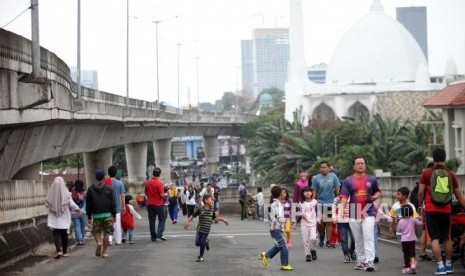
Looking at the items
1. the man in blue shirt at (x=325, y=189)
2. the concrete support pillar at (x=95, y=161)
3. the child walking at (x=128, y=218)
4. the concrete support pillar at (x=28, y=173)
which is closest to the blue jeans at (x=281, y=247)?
the man in blue shirt at (x=325, y=189)

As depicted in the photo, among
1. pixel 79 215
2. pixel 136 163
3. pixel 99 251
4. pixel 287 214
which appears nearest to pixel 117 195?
pixel 79 215

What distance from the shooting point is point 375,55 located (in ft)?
438

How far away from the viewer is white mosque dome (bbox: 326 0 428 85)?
5221 inches

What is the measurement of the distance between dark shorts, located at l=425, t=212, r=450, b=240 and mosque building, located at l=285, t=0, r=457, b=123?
320ft

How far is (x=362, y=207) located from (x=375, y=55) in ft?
391

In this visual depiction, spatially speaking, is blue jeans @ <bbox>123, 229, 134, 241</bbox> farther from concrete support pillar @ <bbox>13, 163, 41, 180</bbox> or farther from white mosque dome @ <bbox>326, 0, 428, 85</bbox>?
white mosque dome @ <bbox>326, 0, 428, 85</bbox>

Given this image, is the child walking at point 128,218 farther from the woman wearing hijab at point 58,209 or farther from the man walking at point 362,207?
the man walking at point 362,207

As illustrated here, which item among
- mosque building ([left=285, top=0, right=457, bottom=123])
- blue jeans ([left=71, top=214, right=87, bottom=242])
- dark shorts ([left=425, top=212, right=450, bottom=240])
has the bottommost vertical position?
blue jeans ([left=71, top=214, right=87, bottom=242])

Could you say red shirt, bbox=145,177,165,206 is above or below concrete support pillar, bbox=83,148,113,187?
below

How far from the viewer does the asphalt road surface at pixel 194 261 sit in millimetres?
16188

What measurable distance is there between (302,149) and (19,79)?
42196mm

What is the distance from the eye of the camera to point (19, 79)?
66.2 feet

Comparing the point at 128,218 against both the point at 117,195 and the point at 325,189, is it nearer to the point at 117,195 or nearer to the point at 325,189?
the point at 117,195

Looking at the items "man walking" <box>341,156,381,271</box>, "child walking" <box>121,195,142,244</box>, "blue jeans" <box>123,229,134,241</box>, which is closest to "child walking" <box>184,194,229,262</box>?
"man walking" <box>341,156,381,271</box>
